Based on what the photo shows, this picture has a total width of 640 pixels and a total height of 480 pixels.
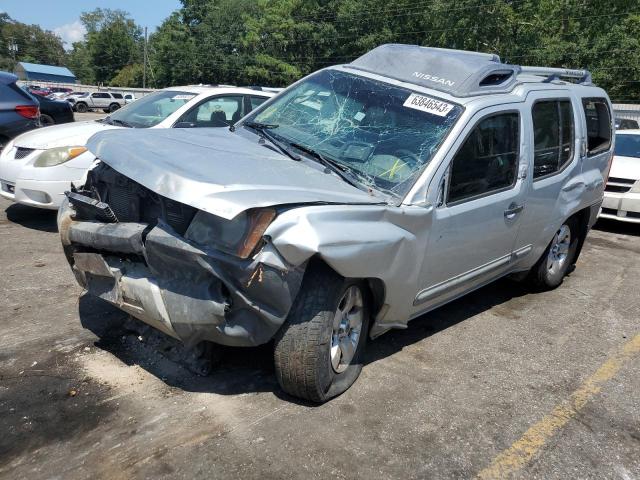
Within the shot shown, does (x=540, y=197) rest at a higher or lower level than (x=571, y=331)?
higher

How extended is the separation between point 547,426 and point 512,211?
164cm

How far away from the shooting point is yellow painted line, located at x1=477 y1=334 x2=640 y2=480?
2959 mm

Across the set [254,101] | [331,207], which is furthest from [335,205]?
[254,101]

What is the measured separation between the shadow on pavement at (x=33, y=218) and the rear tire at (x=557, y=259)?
17.3 feet

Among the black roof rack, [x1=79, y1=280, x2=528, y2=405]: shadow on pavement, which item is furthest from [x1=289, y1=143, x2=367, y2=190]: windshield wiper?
[x1=79, y1=280, x2=528, y2=405]: shadow on pavement

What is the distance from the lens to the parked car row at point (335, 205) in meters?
2.87

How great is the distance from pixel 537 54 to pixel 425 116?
40326mm

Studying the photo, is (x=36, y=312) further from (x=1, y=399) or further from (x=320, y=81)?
(x=320, y=81)

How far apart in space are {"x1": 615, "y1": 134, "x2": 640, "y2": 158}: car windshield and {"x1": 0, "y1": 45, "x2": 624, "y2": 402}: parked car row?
469 centimetres

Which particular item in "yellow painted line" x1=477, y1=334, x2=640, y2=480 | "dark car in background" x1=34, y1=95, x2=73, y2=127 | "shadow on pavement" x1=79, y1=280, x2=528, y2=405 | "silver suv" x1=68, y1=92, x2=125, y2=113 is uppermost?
"dark car in background" x1=34, y1=95, x2=73, y2=127

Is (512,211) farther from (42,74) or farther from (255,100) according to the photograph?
(42,74)

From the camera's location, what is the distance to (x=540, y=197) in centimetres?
474

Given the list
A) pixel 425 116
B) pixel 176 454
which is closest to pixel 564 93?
pixel 425 116

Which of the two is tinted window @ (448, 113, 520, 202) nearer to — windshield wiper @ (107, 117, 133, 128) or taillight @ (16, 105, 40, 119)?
windshield wiper @ (107, 117, 133, 128)
